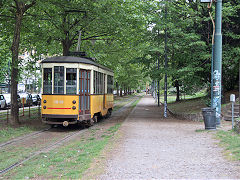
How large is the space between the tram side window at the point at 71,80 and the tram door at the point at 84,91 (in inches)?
12.1

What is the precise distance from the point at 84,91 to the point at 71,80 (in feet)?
2.76

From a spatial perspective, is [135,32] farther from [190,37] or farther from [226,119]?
[226,119]

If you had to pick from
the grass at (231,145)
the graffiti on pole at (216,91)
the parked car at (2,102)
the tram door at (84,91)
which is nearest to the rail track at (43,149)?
the tram door at (84,91)

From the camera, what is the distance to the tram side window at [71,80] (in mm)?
13438

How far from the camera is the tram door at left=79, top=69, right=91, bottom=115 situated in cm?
1372

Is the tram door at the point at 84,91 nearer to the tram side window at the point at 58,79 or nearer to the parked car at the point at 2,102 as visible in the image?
the tram side window at the point at 58,79

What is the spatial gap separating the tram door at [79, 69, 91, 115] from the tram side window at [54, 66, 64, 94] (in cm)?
84

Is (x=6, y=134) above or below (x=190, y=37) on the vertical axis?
below

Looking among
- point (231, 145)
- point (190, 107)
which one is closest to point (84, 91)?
point (231, 145)

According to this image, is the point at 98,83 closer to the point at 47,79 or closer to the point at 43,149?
the point at 47,79

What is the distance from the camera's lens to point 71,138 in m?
12.1

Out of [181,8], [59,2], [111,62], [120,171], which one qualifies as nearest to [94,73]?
[59,2]

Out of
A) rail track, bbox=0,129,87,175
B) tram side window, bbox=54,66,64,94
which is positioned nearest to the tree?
tram side window, bbox=54,66,64,94

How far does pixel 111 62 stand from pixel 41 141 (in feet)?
53.2
